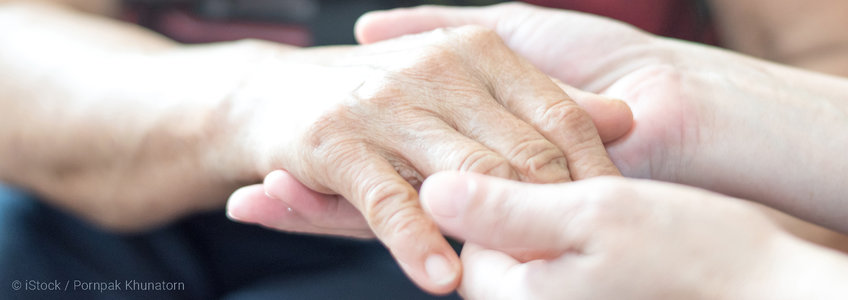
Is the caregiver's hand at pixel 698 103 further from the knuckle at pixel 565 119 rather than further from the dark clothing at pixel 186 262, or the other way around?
the dark clothing at pixel 186 262

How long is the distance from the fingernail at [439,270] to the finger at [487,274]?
0.06 ft

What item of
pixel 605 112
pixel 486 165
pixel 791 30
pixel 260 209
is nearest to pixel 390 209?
pixel 486 165

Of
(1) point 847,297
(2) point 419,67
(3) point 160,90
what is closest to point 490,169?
(2) point 419,67

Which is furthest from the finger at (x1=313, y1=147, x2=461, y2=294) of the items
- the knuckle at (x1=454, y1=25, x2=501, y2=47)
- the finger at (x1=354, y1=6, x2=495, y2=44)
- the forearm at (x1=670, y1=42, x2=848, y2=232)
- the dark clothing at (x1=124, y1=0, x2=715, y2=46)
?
the dark clothing at (x1=124, y1=0, x2=715, y2=46)

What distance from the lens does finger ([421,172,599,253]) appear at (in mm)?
547

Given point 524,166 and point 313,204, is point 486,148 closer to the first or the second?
point 524,166

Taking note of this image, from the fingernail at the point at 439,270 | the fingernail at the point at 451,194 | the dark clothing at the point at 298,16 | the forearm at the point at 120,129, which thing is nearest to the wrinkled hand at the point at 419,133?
the fingernail at the point at 439,270

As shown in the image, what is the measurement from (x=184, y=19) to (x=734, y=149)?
1.26 metres

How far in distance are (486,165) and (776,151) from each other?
52 centimetres

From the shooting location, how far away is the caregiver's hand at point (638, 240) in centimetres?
53

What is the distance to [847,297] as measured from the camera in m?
0.49

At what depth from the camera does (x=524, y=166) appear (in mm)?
733

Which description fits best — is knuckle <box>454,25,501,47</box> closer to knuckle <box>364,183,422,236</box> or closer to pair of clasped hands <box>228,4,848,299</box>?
pair of clasped hands <box>228,4,848,299</box>

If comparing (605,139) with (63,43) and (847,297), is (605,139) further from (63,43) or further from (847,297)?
(63,43)
